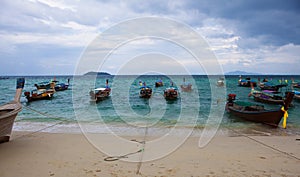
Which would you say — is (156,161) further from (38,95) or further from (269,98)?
(38,95)

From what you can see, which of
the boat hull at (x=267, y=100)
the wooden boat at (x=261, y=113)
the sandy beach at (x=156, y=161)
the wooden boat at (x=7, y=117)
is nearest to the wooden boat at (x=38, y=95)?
the sandy beach at (x=156, y=161)

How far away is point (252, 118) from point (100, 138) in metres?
9.32

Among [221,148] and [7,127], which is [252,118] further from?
[7,127]

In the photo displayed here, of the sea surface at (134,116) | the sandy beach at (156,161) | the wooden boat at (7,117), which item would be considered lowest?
the sea surface at (134,116)

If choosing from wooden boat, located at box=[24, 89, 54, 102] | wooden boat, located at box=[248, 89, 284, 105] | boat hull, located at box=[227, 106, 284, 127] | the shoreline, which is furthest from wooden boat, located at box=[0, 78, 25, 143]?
wooden boat, located at box=[248, 89, 284, 105]

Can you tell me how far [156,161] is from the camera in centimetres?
572

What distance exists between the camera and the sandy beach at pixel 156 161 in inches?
196

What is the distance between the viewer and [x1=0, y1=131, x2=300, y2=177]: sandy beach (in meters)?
4.97

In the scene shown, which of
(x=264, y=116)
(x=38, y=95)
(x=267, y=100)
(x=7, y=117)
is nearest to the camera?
(x=7, y=117)

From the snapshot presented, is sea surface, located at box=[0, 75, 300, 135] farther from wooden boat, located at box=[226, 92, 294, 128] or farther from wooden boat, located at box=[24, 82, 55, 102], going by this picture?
wooden boat, located at box=[24, 82, 55, 102]

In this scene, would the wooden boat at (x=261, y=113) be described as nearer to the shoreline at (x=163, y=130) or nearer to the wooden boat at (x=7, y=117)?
the shoreline at (x=163, y=130)

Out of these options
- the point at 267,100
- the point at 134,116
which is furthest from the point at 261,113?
the point at 267,100

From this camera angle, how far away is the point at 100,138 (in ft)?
27.8

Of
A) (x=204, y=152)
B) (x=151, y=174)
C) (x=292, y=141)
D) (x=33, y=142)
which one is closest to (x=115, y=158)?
(x=151, y=174)
